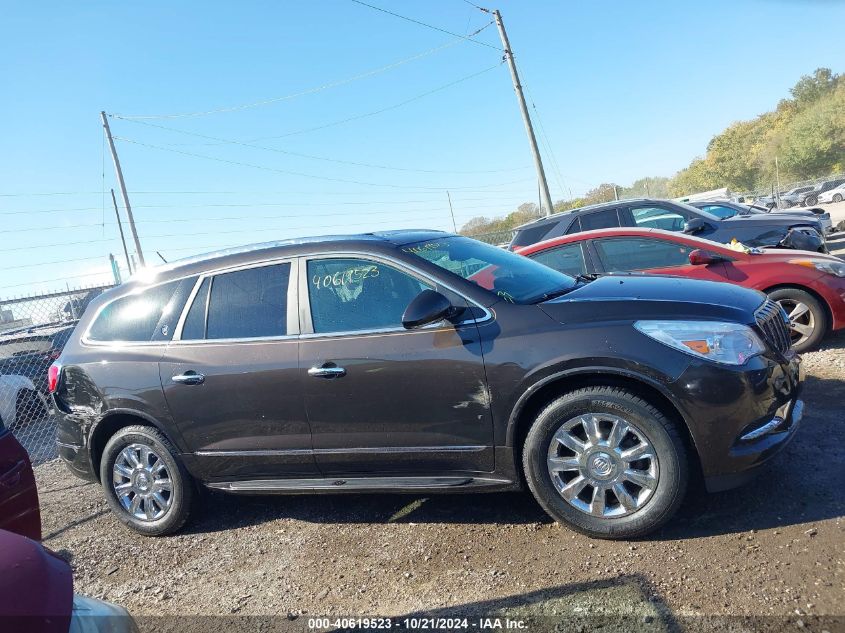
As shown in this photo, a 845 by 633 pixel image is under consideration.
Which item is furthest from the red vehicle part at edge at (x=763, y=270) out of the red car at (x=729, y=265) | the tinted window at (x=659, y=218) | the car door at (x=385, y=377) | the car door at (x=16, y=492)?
the car door at (x=16, y=492)

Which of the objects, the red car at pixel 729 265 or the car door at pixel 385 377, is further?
the red car at pixel 729 265

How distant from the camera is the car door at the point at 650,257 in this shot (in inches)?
242

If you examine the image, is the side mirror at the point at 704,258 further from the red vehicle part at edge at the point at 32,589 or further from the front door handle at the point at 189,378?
the red vehicle part at edge at the point at 32,589

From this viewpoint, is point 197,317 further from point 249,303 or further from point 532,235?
point 532,235

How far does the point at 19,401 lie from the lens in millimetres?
9266

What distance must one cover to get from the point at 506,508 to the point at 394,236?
6.44ft

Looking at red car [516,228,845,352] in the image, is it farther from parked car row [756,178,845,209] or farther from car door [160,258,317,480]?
parked car row [756,178,845,209]

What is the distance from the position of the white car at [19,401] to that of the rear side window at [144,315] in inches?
212

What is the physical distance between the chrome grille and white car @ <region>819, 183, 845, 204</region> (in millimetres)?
39401

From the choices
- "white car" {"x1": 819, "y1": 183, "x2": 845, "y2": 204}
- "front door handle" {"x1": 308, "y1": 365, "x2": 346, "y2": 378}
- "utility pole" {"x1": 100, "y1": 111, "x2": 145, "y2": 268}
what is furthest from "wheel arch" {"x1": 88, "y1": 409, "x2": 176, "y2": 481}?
"white car" {"x1": 819, "y1": 183, "x2": 845, "y2": 204}

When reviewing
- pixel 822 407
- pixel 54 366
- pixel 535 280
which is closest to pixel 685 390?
pixel 535 280

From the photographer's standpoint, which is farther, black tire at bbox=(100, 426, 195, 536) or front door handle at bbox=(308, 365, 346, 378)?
black tire at bbox=(100, 426, 195, 536)

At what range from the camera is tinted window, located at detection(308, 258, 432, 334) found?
11.8 ft

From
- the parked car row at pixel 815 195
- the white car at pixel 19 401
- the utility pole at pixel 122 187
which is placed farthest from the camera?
the parked car row at pixel 815 195
